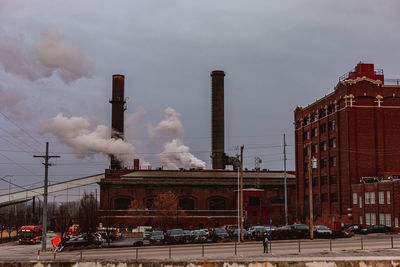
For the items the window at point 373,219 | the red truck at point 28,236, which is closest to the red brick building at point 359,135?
the window at point 373,219

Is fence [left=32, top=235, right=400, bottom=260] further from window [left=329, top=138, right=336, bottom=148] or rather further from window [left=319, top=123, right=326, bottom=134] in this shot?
window [left=319, top=123, right=326, bottom=134]

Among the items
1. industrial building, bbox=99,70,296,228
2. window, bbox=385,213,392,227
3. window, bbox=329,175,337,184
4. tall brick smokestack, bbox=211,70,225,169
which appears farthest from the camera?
tall brick smokestack, bbox=211,70,225,169

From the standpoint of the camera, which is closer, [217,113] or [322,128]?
[322,128]

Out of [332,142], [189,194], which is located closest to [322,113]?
[332,142]

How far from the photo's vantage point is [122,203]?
277ft

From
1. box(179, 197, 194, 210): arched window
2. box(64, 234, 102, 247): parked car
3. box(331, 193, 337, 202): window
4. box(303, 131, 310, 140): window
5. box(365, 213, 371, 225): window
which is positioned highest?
box(303, 131, 310, 140): window

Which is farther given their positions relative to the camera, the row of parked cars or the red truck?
the red truck

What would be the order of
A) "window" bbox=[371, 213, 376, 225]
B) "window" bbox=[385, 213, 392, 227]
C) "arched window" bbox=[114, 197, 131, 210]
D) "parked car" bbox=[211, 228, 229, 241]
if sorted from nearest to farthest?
"parked car" bbox=[211, 228, 229, 241], "window" bbox=[385, 213, 392, 227], "window" bbox=[371, 213, 376, 225], "arched window" bbox=[114, 197, 131, 210]

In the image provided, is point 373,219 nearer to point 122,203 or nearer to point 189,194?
point 189,194

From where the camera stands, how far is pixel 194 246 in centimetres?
4106

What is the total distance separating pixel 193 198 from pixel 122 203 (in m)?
13.2

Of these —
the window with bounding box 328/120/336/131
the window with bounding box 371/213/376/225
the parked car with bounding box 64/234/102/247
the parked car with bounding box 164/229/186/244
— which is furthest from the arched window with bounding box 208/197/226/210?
the parked car with bounding box 64/234/102/247

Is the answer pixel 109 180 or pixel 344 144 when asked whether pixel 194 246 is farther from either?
pixel 109 180

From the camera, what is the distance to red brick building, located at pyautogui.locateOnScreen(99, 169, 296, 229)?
79.0 meters
